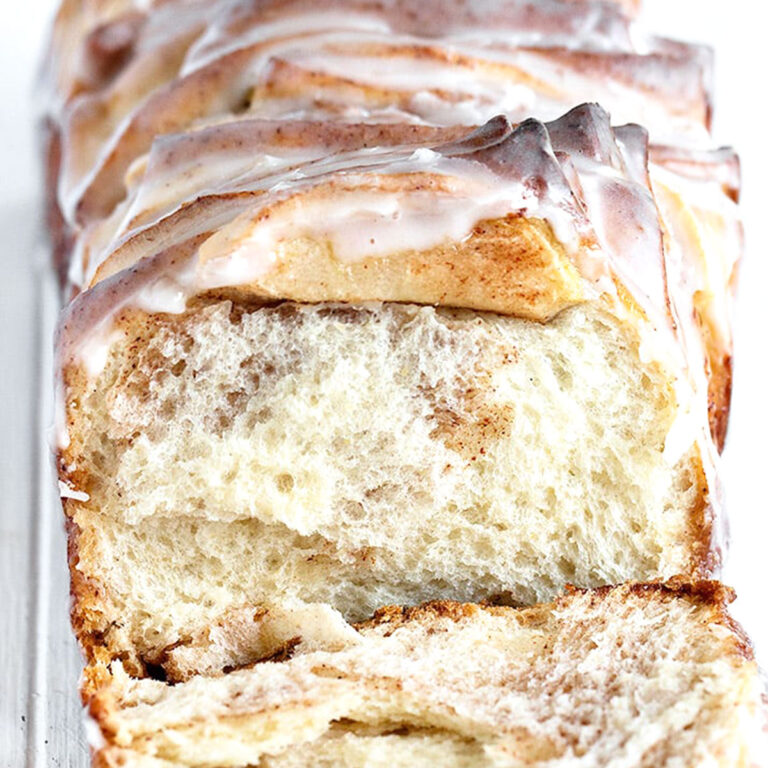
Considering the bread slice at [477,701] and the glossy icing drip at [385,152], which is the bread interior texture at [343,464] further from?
the bread slice at [477,701]

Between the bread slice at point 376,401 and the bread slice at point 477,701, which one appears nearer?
the bread slice at point 477,701

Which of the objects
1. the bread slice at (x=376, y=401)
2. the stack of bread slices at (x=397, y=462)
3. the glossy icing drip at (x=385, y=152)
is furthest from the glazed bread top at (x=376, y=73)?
the bread slice at (x=376, y=401)

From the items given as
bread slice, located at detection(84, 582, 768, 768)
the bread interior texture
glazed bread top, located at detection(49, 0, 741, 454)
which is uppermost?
glazed bread top, located at detection(49, 0, 741, 454)

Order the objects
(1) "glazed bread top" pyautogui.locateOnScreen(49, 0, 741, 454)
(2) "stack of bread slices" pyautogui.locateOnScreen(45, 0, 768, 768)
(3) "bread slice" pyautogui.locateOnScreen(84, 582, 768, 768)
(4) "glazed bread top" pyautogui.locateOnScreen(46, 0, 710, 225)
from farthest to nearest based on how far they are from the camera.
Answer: (4) "glazed bread top" pyautogui.locateOnScreen(46, 0, 710, 225) → (1) "glazed bread top" pyautogui.locateOnScreen(49, 0, 741, 454) → (2) "stack of bread slices" pyautogui.locateOnScreen(45, 0, 768, 768) → (3) "bread slice" pyautogui.locateOnScreen(84, 582, 768, 768)

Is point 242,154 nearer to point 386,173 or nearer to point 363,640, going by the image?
point 386,173

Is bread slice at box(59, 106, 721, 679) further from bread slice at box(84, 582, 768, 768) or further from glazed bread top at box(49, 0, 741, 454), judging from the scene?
bread slice at box(84, 582, 768, 768)

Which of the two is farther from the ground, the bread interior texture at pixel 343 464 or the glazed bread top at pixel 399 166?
the glazed bread top at pixel 399 166

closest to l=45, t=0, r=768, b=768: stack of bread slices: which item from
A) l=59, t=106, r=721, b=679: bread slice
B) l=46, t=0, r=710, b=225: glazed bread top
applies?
l=59, t=106, r=721, b=679: bread slice
